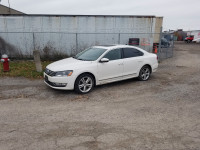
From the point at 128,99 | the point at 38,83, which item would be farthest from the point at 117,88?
the point at 38,83

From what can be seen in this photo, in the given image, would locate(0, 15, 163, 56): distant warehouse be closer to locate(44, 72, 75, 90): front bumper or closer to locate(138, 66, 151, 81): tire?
locate(138, 66, 151, 81): tire

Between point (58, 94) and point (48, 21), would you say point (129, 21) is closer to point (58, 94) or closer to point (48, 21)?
point (48, 21)

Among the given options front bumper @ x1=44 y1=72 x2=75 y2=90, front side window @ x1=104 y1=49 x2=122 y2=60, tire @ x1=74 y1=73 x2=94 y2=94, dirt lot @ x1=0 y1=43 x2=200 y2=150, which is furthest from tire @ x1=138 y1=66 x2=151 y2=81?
front bumper @ x1=44 y1=72 x2=75 y2=90

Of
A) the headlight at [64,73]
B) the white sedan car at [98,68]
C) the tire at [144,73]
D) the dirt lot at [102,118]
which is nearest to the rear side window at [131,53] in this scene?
the white sedan car at [98,68]

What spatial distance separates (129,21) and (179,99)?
879cm

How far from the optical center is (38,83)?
701 cm

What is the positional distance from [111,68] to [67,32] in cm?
731

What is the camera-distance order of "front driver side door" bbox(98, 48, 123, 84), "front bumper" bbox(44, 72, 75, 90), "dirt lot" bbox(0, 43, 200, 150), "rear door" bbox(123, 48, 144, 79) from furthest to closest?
1. "rear door" bbox(123, 48, 144, 79)
2. "front driver side door" bbox(98, 48, 123, 84)
3. "front bumper" bbox(44, 72, 75, 90)
4. "dirt lot" bbox(0, 43, 200, 150)

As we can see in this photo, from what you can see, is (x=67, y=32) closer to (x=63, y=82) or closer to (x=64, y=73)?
(x=64, y=73)

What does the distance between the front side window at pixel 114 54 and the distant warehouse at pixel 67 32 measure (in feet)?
18.1

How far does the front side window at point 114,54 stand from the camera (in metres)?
6.21

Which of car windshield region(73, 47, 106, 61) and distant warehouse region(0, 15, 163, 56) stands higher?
distant warehouse region(0, 15, 163, 56)

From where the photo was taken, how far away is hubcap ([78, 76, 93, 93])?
562cm

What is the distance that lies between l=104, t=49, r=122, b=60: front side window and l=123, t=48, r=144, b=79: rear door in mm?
262
